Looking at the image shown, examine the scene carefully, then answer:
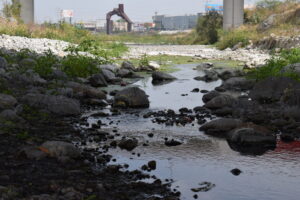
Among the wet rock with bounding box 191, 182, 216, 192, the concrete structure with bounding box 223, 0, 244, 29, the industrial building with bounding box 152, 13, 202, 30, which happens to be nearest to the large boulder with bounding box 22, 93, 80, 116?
the wet rock with bounding box 191, 182, 216, 192

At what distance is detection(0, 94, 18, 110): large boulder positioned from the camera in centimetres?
757

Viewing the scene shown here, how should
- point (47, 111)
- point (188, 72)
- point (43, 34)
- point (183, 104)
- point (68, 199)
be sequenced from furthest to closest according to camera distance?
1. point (43, 34)
2. point (188, 72)
3. point (183, 104)
4. point (47, 111)
5. point (68, 199)

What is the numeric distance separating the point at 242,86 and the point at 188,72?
4.41m

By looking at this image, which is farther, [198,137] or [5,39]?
[5,39]

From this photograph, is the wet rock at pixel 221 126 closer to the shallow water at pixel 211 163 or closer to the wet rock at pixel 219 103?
the shallow water at pixel 211 163

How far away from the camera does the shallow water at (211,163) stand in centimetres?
475

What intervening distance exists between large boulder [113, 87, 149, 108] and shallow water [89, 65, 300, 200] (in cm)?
114

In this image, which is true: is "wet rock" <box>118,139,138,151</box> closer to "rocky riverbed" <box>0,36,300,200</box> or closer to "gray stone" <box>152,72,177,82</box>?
"rocky riverbed" <box>0,36,300,200</box>

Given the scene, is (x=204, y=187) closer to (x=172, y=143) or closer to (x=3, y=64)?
(x=172, y=143)

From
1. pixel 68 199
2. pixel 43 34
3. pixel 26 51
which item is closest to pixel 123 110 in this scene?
pixel 68 199

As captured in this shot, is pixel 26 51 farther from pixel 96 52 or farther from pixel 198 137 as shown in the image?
pixel 198 137

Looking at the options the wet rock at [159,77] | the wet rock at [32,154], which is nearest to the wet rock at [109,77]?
the wet rock at [159,77]

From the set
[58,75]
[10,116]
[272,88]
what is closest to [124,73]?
[58,75]

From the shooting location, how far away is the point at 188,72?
16.3 m
